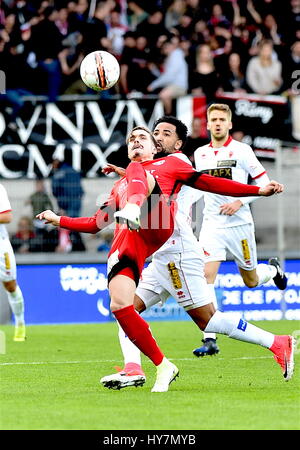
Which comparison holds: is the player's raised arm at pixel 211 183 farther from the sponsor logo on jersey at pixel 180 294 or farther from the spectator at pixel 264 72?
the spectator at pixel 264 72

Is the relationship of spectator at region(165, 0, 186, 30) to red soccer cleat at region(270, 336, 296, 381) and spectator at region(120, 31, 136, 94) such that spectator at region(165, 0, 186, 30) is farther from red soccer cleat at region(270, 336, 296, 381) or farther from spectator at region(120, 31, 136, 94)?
red soccer cleat at region(270, 336, 296, 381)

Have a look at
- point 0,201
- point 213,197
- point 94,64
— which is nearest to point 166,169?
point 94,64

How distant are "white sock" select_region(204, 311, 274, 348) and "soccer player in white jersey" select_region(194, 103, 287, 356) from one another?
2987mm

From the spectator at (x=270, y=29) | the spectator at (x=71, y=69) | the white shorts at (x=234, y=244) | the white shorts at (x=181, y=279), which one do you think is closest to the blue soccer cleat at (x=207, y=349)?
the white shorts at (x=234, y=244)

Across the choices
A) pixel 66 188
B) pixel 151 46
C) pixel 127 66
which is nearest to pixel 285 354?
pixel 66 188

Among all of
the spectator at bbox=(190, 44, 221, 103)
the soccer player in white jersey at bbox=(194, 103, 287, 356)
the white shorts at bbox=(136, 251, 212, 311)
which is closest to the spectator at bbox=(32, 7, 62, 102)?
the spectator at bbox=(190, 44, 221, 103)

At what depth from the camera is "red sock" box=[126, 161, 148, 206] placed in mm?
7405

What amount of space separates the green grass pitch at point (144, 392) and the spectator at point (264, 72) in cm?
807

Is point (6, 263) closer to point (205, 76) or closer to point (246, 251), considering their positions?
point (246, 251)

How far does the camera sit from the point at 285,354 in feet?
27.7

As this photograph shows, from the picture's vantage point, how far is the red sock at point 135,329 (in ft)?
25.4

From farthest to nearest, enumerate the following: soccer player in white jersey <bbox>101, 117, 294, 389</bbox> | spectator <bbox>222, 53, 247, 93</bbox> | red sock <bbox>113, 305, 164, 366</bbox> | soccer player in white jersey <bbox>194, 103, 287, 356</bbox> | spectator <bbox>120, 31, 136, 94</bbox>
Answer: spectator <bbox>120, 31, 136, 94</bbox>, spectator <bbox>222, 53, 247, 93</bbox>, soccer player in white jersey <bbox>194, 103, 287, 356</bbox>, soccer player in white jersey <bbox>101, 117, 294, 389</bbox>, red sock <bbox>113, 305, 164, 366</bbox>
